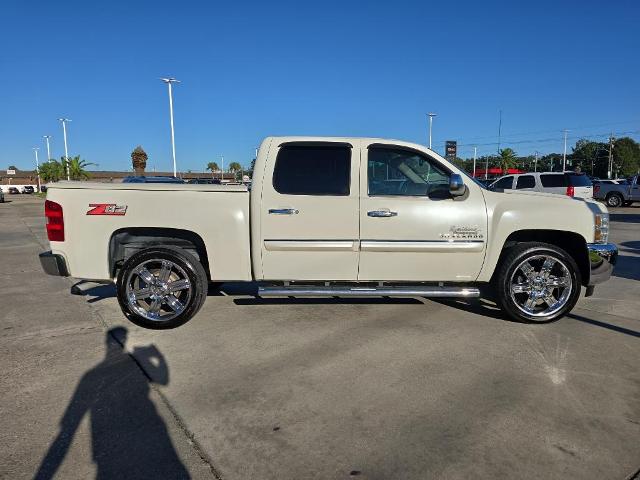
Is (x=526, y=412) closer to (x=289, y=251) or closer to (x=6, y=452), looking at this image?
(x=289, y=251)

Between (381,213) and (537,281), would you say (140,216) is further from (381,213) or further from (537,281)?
(537,281)

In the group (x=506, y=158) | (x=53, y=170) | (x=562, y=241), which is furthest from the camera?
(x=506, y=158)

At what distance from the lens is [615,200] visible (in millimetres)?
24312

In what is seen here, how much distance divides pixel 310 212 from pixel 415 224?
1076mm

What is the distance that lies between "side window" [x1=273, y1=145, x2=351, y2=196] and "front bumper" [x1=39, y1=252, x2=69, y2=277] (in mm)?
2274

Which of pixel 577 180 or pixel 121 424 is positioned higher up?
pixel 577 180

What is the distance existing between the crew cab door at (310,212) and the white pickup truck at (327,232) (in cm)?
1

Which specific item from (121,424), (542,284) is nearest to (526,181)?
(542,284)

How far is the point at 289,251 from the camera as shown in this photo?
4352 millimetres

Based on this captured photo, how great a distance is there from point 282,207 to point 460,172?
1.93 metres

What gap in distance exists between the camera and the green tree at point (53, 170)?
2550 inches

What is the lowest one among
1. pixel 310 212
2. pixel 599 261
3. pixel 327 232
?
pixel 599 261

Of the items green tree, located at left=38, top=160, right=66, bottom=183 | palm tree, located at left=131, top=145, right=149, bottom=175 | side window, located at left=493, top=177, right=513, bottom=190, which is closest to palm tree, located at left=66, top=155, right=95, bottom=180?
green tree, located at left=38, top=160, right=66, bottom=183

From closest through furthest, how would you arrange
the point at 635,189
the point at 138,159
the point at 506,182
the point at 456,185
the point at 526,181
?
the point at 456,185
the point at 526,181
the point at 506,182
the point at 635,189
the point at 138,159
